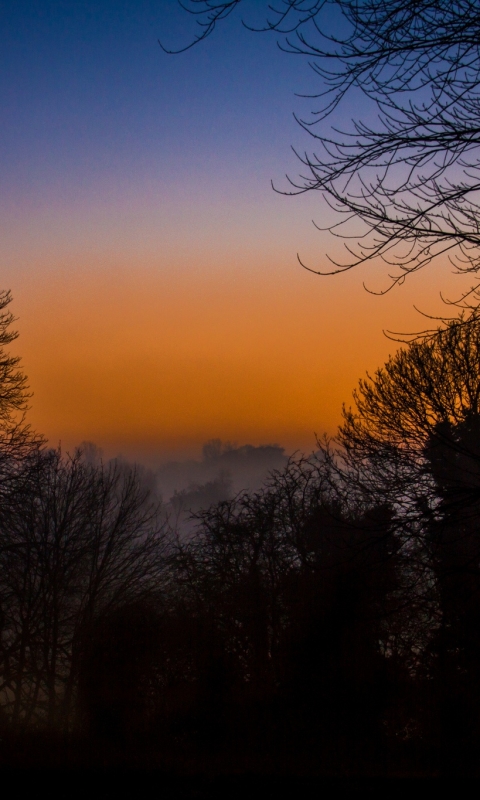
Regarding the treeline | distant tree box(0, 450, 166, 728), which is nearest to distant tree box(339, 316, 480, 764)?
the treeline

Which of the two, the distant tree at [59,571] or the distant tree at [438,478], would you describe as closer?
the distant tree at [438,478]

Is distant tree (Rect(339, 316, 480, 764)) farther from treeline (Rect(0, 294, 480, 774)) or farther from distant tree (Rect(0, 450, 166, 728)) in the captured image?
distant tree (Rect(0, 450, 166, 728))

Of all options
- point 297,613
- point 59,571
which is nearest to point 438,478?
point 297,613

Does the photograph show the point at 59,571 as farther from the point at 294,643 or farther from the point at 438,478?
the point at 438,478

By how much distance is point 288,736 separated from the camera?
10.4 meters

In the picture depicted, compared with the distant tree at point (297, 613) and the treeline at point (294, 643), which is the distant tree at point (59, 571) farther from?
the distant tree at point (297, 613)

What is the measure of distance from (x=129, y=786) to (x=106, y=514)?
585 inches

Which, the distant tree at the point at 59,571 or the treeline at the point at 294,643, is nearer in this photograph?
the treeline at the point at 294,643

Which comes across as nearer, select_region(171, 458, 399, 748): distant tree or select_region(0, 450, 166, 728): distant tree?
select_region(171, 458, 399, 748): distant tree

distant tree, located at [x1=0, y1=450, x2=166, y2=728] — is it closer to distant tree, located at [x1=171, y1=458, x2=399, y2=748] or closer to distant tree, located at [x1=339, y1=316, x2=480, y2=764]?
distant tree, located at [x1=171, y1=458, x2=399, y2=748]

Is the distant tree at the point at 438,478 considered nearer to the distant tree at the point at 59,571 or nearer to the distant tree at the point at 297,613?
the distant tree at the point at 297,613

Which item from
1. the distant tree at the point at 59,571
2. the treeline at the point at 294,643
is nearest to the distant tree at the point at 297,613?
the treeline at the point at 294,643

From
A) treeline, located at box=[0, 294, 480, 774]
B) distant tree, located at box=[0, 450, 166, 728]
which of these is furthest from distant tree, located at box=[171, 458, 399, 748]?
distant tree, located at box=[0, 450, 166, 728]

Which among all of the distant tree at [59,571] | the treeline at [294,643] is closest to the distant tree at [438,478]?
the treeline at [294,643]
